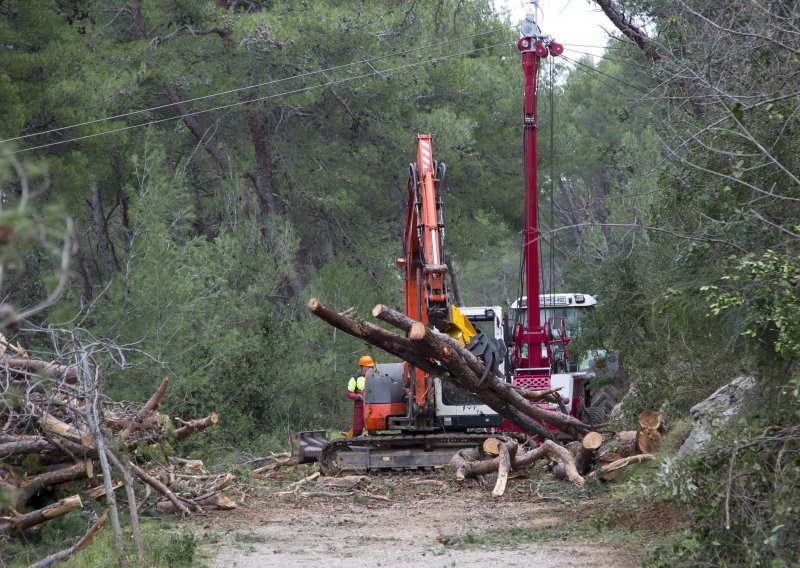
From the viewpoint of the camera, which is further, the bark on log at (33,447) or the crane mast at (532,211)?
the crane mast at (532,211)

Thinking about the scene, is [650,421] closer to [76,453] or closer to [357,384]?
[76,453]

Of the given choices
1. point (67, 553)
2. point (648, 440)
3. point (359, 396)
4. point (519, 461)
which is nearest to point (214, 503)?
point (519, 461)

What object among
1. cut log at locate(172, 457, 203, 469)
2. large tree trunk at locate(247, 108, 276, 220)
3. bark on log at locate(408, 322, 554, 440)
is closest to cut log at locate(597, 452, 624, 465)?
bark on log at locate(408, 322, 554, 440)

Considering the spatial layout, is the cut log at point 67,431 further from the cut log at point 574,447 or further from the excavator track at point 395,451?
the cut log at point 574,447

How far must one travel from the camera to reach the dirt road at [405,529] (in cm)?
894

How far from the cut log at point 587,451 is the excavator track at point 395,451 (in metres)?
2.23

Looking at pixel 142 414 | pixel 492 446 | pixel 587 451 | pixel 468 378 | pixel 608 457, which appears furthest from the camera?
pixel 492 446

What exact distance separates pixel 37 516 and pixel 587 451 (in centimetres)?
669

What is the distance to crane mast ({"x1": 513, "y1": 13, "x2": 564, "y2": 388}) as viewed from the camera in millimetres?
16406

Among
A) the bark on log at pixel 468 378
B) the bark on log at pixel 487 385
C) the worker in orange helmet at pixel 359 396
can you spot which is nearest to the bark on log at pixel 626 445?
the bark on log at pixel 487 385

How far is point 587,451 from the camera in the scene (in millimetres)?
12977

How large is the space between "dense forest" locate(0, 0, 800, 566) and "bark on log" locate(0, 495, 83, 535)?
1.39 metres

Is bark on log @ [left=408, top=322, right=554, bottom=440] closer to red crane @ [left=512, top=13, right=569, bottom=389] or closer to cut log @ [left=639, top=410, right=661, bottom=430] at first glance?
cut log @ [left=639, top=410, right=661, bottom=430]

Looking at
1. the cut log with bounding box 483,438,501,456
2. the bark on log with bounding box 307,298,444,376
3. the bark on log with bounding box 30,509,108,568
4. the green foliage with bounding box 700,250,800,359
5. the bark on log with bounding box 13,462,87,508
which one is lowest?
the cut log with bounding box 483,438,501,456
